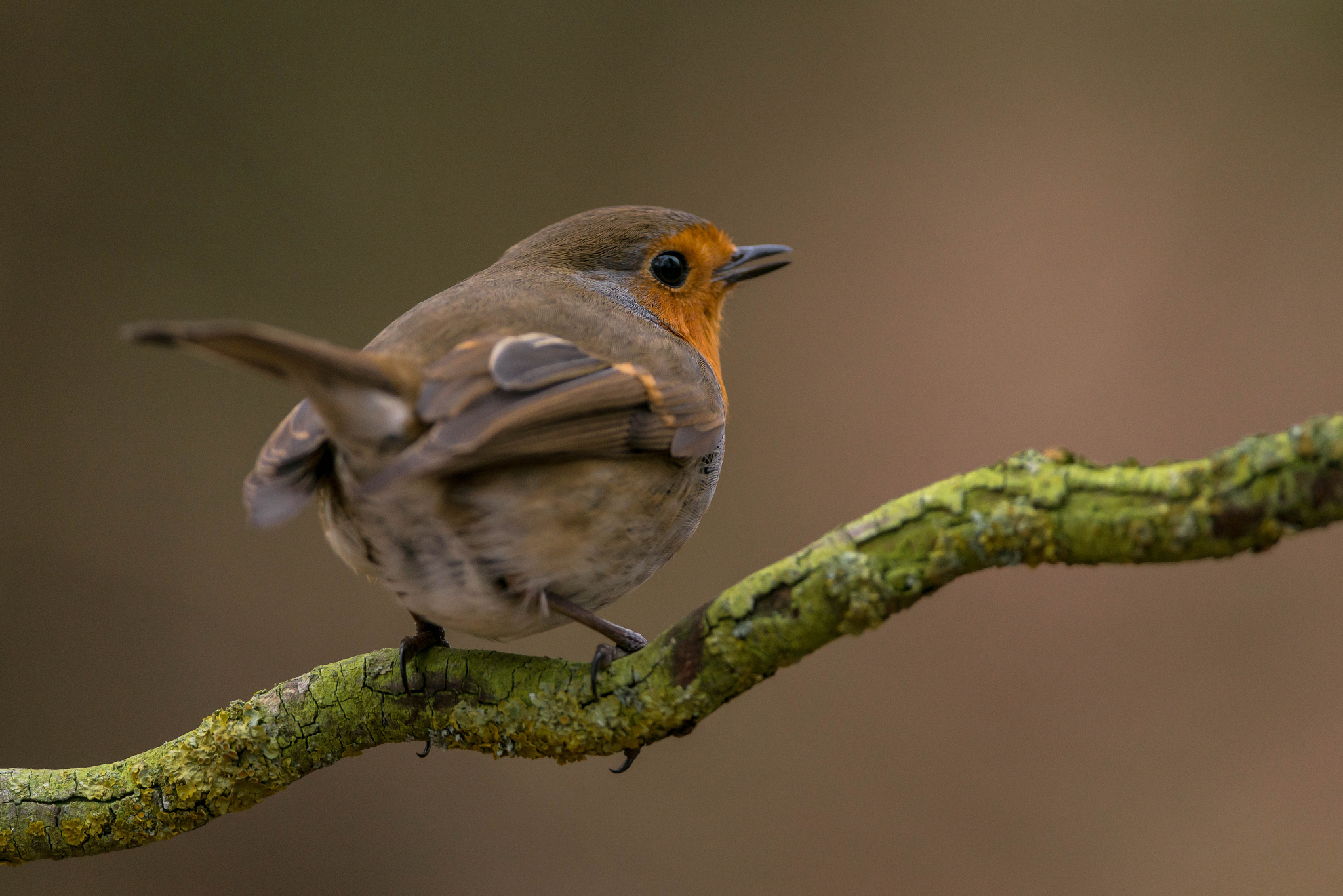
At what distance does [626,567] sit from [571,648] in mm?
2415

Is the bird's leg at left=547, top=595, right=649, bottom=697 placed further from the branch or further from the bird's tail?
the bird's tail

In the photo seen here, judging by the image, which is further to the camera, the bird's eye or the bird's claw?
the bird's eye

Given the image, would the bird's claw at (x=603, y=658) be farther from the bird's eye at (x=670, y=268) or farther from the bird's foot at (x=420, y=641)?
the bird's eye at (x=670, y=268)

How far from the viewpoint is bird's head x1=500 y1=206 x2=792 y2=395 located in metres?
2.77

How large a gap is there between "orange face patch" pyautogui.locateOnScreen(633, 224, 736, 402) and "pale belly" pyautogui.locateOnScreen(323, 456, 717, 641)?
784mm

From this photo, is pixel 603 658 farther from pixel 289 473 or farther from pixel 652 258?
pixel 652 258

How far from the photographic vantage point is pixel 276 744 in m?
1.99

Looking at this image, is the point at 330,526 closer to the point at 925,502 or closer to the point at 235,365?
the point at 235,365

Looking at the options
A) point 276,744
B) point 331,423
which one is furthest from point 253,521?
point 276,744

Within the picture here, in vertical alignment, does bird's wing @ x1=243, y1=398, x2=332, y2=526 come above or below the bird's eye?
below

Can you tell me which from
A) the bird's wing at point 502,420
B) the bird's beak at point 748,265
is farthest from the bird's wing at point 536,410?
the bird's beak at point 748,265

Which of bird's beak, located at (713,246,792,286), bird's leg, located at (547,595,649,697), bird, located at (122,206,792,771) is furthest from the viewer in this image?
bird's beak, located at (713,246,792,286)

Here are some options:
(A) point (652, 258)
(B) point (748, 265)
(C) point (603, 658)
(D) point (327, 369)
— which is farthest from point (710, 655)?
(B) point (748, 265)

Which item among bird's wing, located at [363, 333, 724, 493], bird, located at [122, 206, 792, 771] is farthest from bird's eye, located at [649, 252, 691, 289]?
bird's wing, located at [363, 333, 724, 493]
